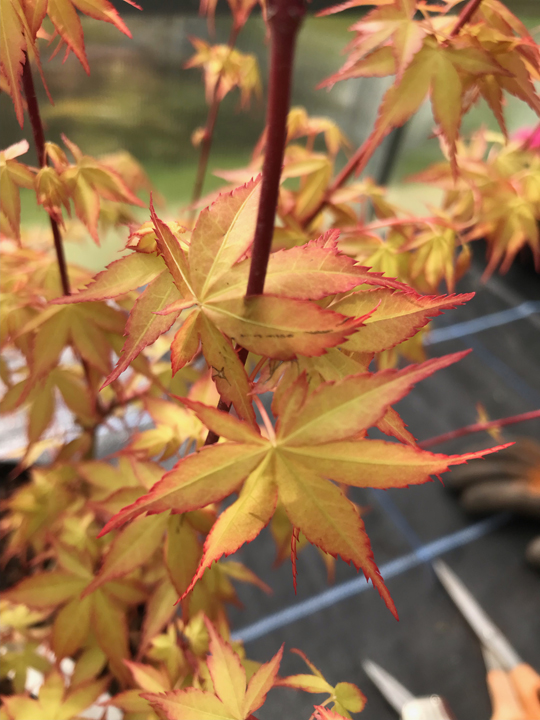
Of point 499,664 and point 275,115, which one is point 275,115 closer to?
point 275,115

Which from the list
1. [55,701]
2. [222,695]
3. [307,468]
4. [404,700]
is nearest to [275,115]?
[307,468]

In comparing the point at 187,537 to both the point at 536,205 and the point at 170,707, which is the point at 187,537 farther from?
the point at 536,205

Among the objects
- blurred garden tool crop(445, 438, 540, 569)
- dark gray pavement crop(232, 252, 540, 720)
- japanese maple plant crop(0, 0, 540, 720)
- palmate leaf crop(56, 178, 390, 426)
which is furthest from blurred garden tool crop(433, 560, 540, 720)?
palmate leaf crop(56, 178, 390, 426)

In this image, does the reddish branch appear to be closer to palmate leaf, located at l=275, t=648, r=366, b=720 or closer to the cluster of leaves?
palmate leaf, located at l=275, t=648, r=366, b=720

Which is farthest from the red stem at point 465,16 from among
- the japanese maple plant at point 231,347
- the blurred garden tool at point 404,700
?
the blurred garden tool at point 404,700

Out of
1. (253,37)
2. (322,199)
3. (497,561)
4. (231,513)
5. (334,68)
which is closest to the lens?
(231,513)

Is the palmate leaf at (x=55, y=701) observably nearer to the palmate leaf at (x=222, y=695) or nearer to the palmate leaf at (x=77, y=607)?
the palmate leaf at (x=77, y=607)

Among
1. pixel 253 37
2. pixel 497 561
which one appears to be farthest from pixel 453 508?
pixel 253 37
